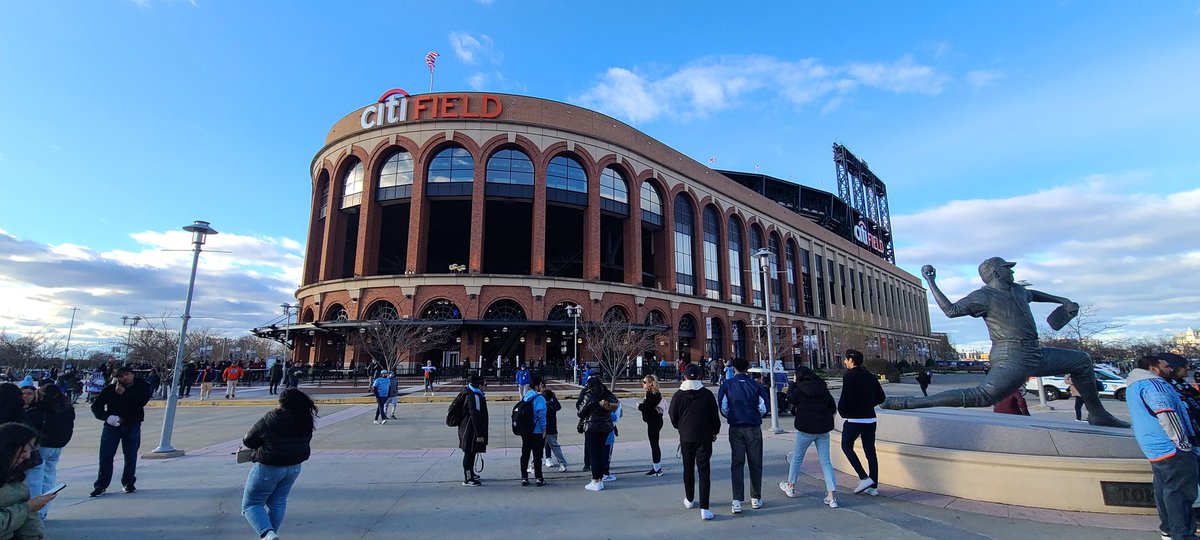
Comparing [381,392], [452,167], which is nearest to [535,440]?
[381,392]

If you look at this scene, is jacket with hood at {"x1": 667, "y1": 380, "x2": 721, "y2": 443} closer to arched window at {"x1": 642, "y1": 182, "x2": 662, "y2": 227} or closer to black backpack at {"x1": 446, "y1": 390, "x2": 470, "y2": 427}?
black backpack at {"x1": 446, "y1": 390, "x2": 470, "y2": 427}

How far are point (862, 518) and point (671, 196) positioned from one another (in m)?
44.4

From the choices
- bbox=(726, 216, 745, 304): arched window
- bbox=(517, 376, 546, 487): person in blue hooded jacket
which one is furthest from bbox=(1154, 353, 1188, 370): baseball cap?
bbox=(726, 216, 745, 304): arched window

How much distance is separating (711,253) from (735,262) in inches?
187

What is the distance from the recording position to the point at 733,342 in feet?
177

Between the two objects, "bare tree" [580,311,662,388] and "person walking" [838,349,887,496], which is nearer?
"person walking" [838,349,887,496]

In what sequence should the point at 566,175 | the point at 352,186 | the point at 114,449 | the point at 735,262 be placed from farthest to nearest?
1. the point at 735,262
2. the point at 352,186
3. the point at 566,175
4. the point at 114,449

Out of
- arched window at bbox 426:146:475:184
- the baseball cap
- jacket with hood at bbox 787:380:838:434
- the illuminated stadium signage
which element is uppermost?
the illuminated stadium signage

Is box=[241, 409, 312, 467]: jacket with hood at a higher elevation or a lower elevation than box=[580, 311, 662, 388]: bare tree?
lower

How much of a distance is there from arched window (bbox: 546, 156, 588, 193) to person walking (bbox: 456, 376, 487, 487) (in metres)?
35.0

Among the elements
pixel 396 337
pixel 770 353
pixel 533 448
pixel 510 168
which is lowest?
pixel 533 448

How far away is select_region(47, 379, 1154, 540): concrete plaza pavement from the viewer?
17.3 ft

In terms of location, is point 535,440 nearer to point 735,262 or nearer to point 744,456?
point 744,456

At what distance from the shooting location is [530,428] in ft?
24.1
